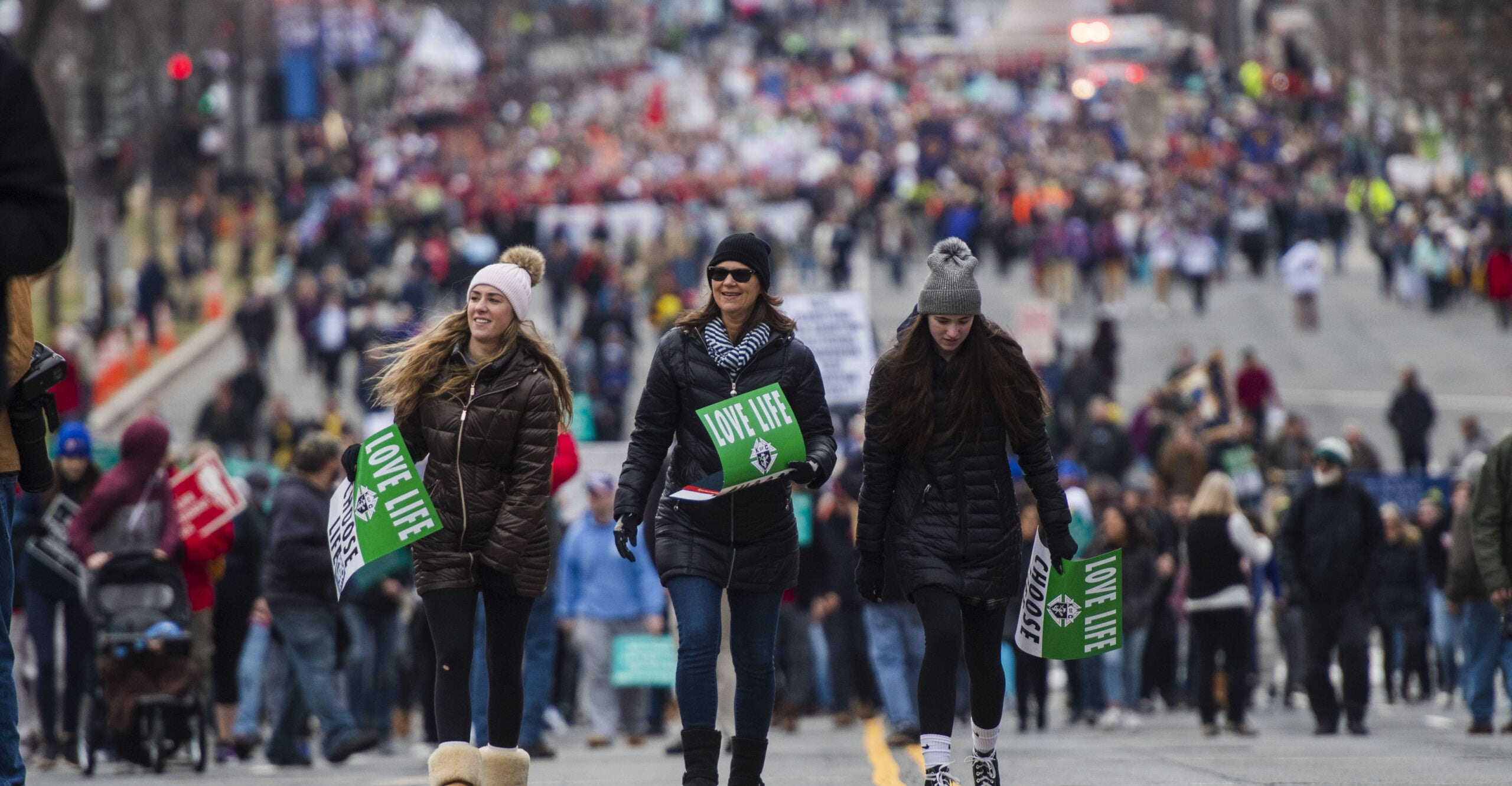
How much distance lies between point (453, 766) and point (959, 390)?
6.65ft

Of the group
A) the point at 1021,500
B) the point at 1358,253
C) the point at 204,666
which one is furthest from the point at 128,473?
the point at 1358,253

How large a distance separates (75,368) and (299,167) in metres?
25.3

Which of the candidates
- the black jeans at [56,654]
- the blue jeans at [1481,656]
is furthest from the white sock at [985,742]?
the blue jeans at [1481,656]

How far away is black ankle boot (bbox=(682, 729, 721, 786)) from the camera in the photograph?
23.9 feet

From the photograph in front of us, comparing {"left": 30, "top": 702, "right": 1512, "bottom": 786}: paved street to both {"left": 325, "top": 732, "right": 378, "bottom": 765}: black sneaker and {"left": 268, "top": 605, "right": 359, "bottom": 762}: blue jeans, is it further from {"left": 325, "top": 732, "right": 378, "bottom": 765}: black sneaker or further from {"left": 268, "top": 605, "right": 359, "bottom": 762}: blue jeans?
{"left": 268, "top": 605, "right": 359, "bottom": 762}: blue jeans

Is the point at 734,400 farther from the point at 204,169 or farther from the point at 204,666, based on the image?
the point at 204,169

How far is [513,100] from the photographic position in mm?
73375

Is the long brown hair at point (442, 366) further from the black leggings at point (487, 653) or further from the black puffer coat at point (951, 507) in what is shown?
the black puffer coat at point (951, 507)

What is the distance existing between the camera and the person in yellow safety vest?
1516 inches

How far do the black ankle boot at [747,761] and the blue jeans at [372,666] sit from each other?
6.11 metres

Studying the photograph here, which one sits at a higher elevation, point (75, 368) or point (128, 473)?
point (75, 368)

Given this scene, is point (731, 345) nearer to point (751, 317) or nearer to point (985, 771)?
point (751, 317)

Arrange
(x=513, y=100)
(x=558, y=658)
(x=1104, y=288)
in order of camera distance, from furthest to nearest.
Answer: (x=513, y=100)
(x=1104, y=288)
(x=558, y=658)

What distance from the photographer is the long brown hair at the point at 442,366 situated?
24.9ft
